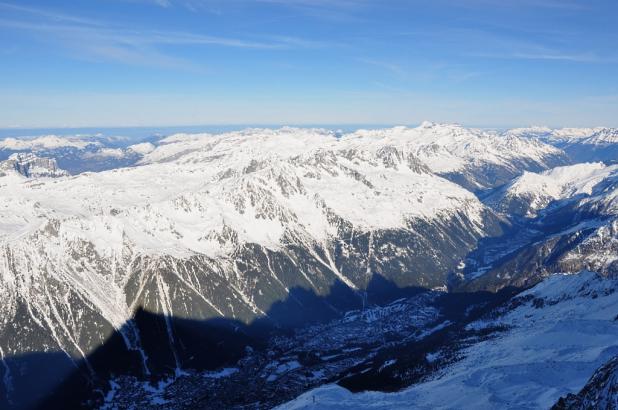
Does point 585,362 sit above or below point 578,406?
below

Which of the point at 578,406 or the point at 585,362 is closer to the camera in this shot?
the point at 578,406

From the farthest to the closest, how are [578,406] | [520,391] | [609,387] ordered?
[520,391]
[578,406]
[609,387]

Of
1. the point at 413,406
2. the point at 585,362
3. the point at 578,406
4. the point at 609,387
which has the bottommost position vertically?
the point at 413,406

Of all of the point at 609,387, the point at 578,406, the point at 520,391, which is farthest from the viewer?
the point at 520,391

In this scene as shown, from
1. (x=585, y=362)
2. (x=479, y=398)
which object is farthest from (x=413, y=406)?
(x=585, y=362)

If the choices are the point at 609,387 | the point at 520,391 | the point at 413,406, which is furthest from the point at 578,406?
the point at 413,406

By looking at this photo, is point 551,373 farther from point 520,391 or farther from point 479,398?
point 479,398
